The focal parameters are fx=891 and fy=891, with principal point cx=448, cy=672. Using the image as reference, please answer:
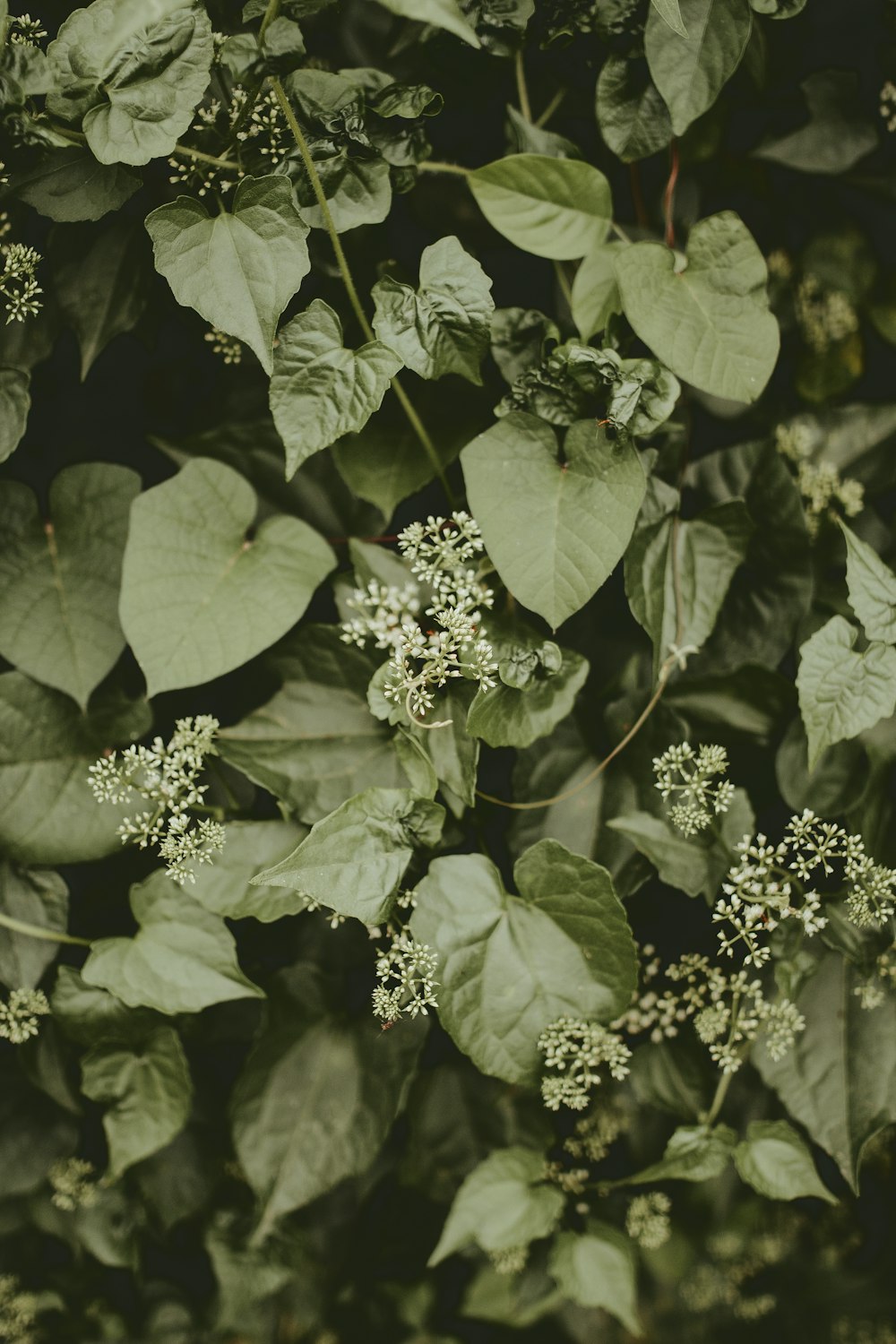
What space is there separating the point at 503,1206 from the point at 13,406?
1.11m

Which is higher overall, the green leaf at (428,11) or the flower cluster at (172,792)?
the green leaf at (428,11)

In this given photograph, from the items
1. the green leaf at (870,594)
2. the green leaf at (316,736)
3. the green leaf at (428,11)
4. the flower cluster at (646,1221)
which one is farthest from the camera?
the flower cluster at (646,1221)

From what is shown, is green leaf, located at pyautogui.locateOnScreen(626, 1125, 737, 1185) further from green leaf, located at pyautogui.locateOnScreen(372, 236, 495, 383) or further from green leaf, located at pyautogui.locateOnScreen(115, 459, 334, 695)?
green leaf, located at pyautogui.locateOnScreen(372, 236, 495, 383)

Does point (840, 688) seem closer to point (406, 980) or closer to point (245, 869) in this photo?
point (406, 980)

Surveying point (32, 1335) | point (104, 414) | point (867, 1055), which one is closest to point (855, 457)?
point (867, 1055)

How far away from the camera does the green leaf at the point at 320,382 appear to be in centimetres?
84

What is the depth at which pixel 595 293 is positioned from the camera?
3.17 ft

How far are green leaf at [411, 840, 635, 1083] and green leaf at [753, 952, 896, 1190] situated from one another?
29cm

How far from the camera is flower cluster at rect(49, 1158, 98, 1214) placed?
48.9 inches

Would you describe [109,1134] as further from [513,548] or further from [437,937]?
[513,548]

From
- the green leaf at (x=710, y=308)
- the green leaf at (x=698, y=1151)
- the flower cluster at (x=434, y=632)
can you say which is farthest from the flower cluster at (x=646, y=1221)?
the green leaf at (x=710, y=308)

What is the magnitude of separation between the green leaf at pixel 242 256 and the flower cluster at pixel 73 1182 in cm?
115

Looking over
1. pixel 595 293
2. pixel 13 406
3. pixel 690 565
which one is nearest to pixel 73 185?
pixel 13 406

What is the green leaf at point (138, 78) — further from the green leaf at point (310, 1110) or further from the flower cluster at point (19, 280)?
the green leaf at point (310, 1110)
